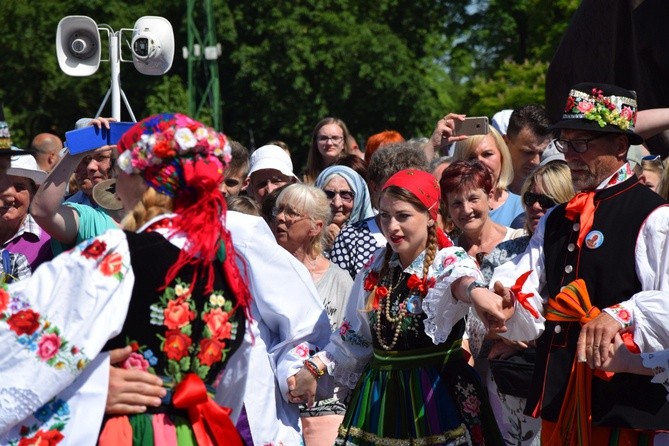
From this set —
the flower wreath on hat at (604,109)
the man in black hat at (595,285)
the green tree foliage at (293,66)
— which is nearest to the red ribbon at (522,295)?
the man in black hat at (595,285)

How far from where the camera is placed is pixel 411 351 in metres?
5.56

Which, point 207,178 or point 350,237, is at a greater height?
point 207,178

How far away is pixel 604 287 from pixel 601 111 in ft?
2.44

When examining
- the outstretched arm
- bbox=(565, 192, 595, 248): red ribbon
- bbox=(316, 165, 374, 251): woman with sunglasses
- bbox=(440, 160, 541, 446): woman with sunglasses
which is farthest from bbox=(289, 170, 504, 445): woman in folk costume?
bbox=(316, 165, 374, 251): woman with sunglasses

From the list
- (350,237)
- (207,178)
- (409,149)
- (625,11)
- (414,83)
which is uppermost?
(625,11)

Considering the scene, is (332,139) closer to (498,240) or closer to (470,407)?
(498,240)

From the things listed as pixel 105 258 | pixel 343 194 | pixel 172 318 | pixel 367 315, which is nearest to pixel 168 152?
pixel 105 258

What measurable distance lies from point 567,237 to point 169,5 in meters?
24.7

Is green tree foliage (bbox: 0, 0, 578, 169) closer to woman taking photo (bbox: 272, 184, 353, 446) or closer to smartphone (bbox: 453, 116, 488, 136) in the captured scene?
smartphone (bbox: 453, 116, 488, 136)

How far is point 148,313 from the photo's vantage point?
379 centimetres

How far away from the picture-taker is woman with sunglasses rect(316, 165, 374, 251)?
315 inches

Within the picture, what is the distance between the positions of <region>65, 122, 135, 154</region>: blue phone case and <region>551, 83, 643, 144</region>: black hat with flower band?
6.30 feet

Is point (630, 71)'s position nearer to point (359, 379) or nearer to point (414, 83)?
point (359, 379)

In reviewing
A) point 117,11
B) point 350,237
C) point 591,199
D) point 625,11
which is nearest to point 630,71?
point 625,11
